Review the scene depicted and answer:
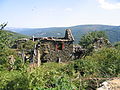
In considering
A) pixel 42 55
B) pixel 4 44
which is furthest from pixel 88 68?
pixel 42 55

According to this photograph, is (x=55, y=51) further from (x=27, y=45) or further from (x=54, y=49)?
(x=27, y=45)

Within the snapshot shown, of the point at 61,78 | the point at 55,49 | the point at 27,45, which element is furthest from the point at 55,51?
the point at 61,78

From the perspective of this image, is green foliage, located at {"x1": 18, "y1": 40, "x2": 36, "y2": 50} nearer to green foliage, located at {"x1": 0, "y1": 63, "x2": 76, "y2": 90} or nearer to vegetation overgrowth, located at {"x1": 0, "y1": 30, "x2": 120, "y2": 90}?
vegetation overgrowth, located at {"x1": 0, "y1": 30, "x2": 120, "y2": 90}

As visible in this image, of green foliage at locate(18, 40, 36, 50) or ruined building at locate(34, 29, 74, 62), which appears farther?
green foliage at locate(18, 40, 36, 50)

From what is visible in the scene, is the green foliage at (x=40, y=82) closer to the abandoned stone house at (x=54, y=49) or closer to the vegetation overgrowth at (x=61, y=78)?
the vegetation overgrowth at (x=61, y=78)

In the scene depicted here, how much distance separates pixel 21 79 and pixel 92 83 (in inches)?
115

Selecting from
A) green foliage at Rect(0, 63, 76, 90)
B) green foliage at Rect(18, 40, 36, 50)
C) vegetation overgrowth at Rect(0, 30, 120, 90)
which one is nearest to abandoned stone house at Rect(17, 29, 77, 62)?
green foliage at Rect(18, 40, 36, 50)

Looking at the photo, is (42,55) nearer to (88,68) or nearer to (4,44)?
(4,44)

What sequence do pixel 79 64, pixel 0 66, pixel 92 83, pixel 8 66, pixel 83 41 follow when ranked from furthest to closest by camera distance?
pixel 83 41
pixel 8 66
pixel 0 66
pixel 79 64
pixel 92 83

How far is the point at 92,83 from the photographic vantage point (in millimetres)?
9250

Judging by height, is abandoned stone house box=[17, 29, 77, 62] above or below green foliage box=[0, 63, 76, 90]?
below

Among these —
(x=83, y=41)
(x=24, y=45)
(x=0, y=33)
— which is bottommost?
(x=83, y=41)

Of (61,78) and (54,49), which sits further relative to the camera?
(54,49)

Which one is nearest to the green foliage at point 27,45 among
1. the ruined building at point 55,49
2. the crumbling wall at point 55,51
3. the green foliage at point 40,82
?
the ruined building at point 55,49
